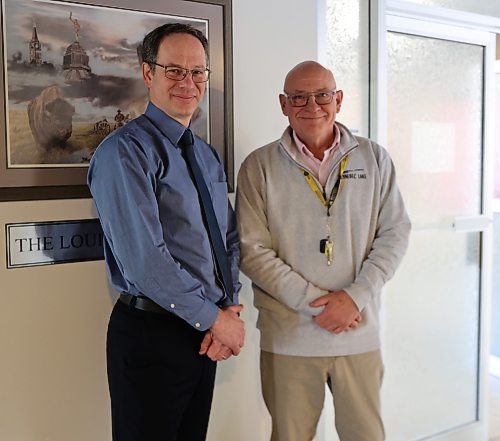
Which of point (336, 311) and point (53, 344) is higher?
point (336, 311)

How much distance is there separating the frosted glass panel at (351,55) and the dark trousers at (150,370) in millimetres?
1322

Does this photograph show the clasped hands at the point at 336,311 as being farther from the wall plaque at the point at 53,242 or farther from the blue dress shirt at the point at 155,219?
the wall plaque at the point at 53,242

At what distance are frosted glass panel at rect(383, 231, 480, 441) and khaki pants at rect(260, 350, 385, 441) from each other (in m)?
Result: 0.89

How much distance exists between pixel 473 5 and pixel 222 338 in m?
2.26

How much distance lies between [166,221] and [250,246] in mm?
348

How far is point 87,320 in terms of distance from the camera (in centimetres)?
183

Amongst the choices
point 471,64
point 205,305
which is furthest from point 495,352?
point 205,305

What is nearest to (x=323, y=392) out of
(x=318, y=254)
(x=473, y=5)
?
(x=318, y=254)

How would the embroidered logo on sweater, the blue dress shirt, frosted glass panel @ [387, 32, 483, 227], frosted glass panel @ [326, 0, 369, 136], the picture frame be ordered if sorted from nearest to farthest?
the blue dress shirt → the picture frame → the embroidered logo on sweater → frosted glass panel @ [326, 0, 369, 136] → frosted glass panel @ [387, 32, 483, 227]

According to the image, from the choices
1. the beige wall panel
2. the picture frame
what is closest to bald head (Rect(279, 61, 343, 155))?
the picture frame

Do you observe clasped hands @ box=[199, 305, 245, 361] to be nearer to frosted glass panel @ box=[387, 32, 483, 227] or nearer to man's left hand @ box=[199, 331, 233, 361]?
man's left hand @ box=[199, 331, 233, 361]

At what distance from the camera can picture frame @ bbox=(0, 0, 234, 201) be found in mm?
1648

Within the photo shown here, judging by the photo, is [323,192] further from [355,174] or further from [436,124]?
[436,124]

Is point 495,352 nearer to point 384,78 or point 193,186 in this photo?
point 384,78
